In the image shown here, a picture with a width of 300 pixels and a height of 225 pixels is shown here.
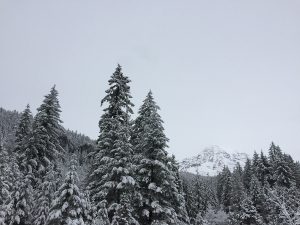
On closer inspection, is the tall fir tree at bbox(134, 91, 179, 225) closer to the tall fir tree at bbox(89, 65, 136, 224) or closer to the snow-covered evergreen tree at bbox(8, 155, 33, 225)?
the tall fir tree at bbox(89, 65, 136, 224)

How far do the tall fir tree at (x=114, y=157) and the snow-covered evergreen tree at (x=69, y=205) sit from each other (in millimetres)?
2931

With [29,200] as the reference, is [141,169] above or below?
above

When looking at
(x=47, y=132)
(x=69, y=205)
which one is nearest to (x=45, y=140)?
(x=47, y=132)

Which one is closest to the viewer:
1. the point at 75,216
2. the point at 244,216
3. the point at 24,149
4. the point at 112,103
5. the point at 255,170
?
the point at 75,216

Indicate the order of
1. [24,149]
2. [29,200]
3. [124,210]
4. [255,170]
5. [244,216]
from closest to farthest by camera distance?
[124,210]
[29,200]
[24,149]
[244,216]
[255,170]

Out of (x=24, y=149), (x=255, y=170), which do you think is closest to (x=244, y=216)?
(x=255, y=170)

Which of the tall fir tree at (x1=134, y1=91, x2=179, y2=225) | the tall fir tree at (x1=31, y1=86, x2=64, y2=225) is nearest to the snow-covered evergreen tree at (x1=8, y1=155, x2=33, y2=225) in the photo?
the tall fir tree at (x1=31, y1=86, x2=64, y2=225)

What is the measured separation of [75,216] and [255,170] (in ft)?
200

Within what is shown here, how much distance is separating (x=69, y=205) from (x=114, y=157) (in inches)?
280

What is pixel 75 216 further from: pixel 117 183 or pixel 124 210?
pixel 117 183

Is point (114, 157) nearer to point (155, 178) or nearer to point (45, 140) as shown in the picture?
point (155, 178)

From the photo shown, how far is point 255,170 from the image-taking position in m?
69.9

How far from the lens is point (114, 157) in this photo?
77.8ft

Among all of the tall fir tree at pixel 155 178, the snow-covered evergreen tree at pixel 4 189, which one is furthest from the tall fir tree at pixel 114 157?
the snow-covered evergreen tree at pixel 4 189
